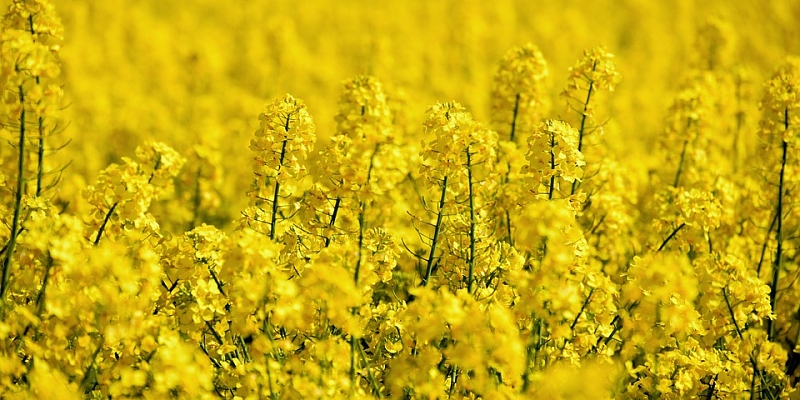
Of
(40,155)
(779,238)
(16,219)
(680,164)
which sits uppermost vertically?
(680,164)

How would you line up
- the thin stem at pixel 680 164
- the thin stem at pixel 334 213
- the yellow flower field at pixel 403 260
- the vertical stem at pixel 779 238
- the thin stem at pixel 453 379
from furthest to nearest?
1. the thin stem at pixel 680 164
2. the vertical stem at pixel 779 238
3. the thin stem at pixel 334 213
4. the thin stem at pixel 453 379
5. the yellow flower field at pixel 403 260

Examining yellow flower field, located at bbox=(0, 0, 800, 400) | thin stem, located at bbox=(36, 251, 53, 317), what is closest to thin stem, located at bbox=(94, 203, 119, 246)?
yellow flower field, located at bbox=(0, 0, 800, 400)

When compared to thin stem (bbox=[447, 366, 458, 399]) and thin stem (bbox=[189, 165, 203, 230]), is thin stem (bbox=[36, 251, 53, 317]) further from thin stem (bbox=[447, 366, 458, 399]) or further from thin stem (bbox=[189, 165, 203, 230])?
thin stem (bbox=[189, 165, 203, 230])

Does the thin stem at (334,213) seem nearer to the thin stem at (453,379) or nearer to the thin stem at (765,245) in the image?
the thin stem at (453,379)

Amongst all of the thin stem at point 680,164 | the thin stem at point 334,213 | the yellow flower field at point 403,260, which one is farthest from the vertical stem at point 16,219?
the thin stem at point 680,164

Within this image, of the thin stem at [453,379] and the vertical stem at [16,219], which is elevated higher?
the vertical stem at [16,219]

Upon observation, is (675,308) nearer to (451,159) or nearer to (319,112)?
(451,159)

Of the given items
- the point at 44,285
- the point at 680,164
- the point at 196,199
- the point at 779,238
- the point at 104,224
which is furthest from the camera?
the point at 196,199

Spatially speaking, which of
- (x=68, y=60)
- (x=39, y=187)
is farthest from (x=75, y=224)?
(x=68, y=60)

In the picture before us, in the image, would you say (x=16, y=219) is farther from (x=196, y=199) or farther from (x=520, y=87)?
(x=520, y=87)

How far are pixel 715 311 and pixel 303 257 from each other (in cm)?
153

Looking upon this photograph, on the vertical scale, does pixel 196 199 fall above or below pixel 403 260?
above

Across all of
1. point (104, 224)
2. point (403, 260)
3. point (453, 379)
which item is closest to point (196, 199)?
point (403, 260)

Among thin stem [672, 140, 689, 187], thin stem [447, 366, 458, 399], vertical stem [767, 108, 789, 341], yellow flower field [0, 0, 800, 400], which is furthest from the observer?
thin stem [672, 140, 689, 187]
